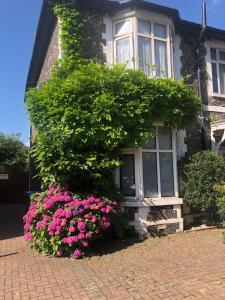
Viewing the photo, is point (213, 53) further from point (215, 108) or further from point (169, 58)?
point (169, 58)

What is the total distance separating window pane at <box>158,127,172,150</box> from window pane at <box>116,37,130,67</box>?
8.02 feet

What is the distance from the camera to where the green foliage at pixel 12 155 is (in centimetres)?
2400

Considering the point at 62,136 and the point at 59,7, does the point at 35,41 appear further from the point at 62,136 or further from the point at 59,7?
the point at 62,136

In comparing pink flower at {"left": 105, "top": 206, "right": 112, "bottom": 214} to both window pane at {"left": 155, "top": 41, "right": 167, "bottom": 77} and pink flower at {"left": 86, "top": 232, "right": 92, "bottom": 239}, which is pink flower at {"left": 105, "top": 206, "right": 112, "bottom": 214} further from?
window pane at {"left": 155, "top": 41, "right": 167, "bottom": 77}

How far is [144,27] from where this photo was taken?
10391mm

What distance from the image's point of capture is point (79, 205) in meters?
7.54

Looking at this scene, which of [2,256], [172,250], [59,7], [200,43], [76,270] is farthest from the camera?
[200,43]

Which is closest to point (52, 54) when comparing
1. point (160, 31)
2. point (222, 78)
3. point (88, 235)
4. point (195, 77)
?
point (160, 31)

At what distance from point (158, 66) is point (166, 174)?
11.3 feet

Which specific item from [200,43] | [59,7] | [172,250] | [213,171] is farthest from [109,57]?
[172,250]

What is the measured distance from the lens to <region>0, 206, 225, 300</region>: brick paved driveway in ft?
16.8

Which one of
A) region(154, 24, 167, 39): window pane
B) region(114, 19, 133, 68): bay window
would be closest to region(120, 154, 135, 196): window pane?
region(114, 19, 133, 68): bay window

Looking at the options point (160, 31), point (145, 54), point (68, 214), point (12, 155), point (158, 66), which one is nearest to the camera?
point (68, 214)

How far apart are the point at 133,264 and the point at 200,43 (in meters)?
8.14
